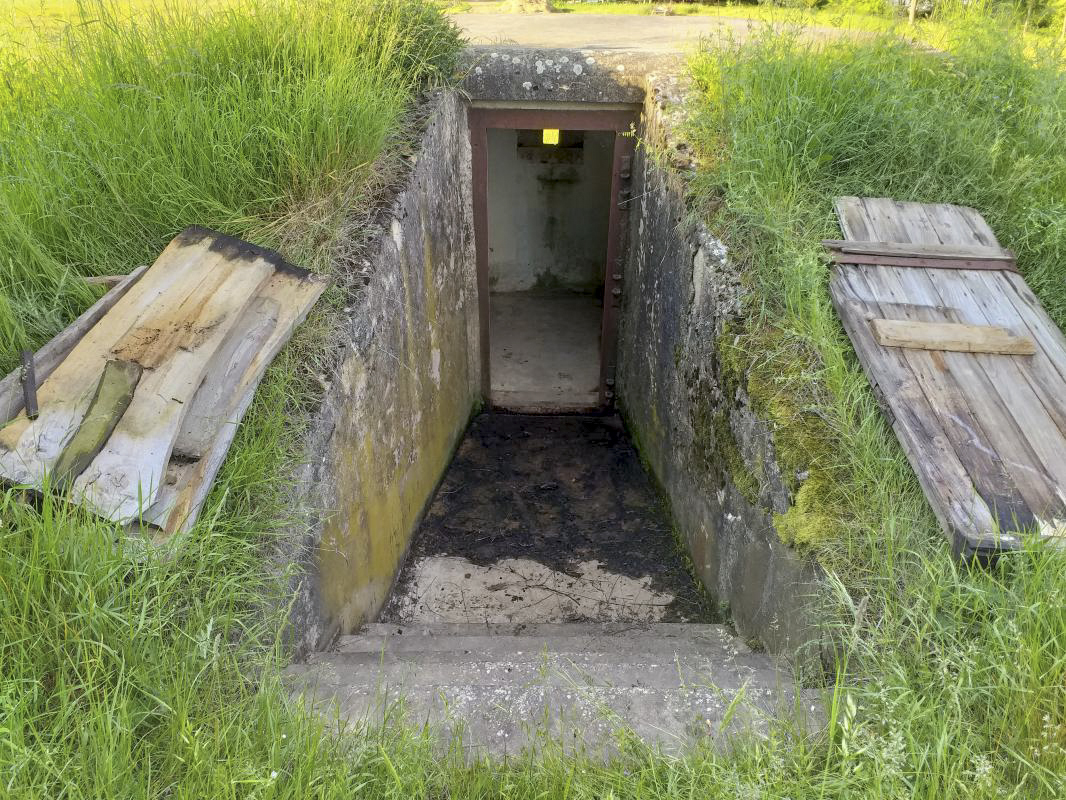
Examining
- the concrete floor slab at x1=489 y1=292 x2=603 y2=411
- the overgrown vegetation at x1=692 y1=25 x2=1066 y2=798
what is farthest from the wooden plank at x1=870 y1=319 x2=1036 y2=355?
the concrete floor slab at x1=489 y1=292 x2=603 y2=411

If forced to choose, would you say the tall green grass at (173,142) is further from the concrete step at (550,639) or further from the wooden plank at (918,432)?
the wooden plank at (918,432)

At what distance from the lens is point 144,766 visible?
1.62m

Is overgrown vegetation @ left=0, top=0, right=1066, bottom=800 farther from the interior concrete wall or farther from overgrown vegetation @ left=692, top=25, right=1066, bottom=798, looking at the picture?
the interior concrete wall

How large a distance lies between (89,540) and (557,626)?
7.40 feet

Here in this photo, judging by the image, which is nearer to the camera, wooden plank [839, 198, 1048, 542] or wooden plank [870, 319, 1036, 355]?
wooden plank [839, 198, 1048, 542]

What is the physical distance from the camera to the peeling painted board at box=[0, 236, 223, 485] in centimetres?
215

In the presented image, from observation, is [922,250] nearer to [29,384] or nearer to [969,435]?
[969,435]

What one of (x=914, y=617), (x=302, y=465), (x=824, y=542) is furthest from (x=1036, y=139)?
(x=302, y=465)

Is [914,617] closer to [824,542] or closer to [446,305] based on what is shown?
[824,542]

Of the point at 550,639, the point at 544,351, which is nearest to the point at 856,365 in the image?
the point at 550,639

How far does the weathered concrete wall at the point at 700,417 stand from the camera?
111 inches

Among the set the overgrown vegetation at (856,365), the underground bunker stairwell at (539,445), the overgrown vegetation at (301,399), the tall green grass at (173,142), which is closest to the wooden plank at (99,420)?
the overgrown vegetation at (301,399)

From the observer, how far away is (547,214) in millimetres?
8906

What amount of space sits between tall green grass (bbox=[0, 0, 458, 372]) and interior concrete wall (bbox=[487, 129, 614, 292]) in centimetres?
469
